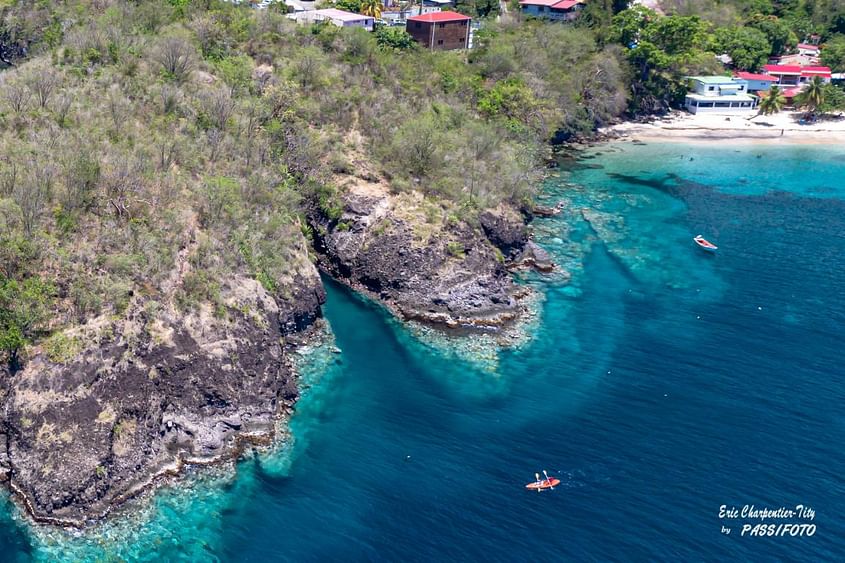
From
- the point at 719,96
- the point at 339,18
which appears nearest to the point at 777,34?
the point at 719,96

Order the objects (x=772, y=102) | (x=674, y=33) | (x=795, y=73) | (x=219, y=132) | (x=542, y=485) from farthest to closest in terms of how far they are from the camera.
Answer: (x=795, y=73), (x=772, y=102), (x=674, y=33), (x=219, y=132), (x=542, y=485)

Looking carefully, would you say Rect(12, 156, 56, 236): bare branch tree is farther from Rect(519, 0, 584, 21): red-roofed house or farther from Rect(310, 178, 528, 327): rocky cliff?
Rect(519, 0, 584, 21): red-roofed house

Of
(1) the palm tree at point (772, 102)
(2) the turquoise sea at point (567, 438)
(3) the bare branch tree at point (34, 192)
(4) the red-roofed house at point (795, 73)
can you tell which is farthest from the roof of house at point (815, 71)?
(3) the bare branch tree at point (34, 192)

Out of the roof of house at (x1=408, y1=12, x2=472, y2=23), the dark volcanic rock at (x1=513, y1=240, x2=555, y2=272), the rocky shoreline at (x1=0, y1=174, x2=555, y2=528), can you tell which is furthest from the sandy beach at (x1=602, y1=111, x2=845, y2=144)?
the rocky shoreline at (x1=0, y1=174, x2=555, y2=528)

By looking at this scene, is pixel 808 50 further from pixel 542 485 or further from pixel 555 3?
pixel 542 485

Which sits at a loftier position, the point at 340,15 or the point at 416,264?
the point at 340,15

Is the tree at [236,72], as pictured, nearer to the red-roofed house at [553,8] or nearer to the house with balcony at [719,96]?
the red-roofed house at [553,8]

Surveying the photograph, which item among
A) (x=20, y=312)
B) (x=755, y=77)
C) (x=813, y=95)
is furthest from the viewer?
(x=755, y=77)
